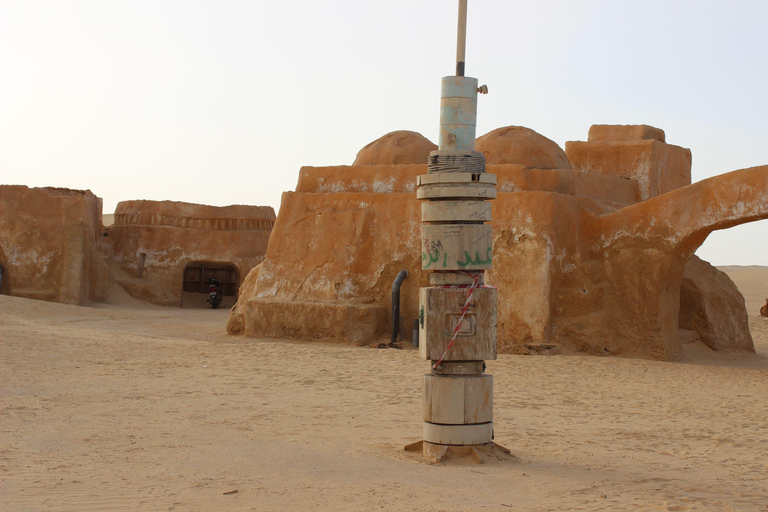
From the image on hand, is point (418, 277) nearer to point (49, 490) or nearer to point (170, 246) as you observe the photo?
point (49, 490)

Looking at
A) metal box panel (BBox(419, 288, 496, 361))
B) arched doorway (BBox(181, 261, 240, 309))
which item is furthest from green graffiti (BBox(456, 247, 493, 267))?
arched doorway (BBox(181, 261, 240, 309))

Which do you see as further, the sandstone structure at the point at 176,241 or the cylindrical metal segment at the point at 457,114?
the sandstone structure at the point at 176,241

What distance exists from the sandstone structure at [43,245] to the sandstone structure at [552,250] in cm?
606

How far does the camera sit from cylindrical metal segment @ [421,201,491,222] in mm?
4984

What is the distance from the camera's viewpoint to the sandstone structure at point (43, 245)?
17.9m

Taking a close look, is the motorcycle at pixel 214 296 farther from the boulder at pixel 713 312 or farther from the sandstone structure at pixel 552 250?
the boulder at pixel 713 312

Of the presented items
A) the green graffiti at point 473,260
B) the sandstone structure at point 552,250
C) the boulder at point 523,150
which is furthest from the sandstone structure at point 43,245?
the green graffiti at point 473,260

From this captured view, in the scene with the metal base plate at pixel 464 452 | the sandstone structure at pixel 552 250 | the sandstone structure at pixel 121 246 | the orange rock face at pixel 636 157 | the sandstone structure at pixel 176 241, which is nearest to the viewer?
the metal base plate at pixel 464 452

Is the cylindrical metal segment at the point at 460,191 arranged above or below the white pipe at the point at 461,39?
below

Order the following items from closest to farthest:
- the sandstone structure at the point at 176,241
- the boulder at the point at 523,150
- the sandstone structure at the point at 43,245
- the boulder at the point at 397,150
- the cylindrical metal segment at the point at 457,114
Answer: the cylindrical metal segment at the point at 457,114 < the boulder at the point at 523,150 < the boulder at the point at 397,150 < the sandstone structure at the point at 43,245 < the sandstone structure at the point at 176,241

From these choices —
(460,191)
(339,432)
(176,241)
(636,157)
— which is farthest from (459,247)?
(176,241)

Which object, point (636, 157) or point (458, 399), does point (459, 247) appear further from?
point (636, 157)

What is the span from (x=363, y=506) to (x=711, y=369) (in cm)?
723

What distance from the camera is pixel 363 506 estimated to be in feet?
12.9
